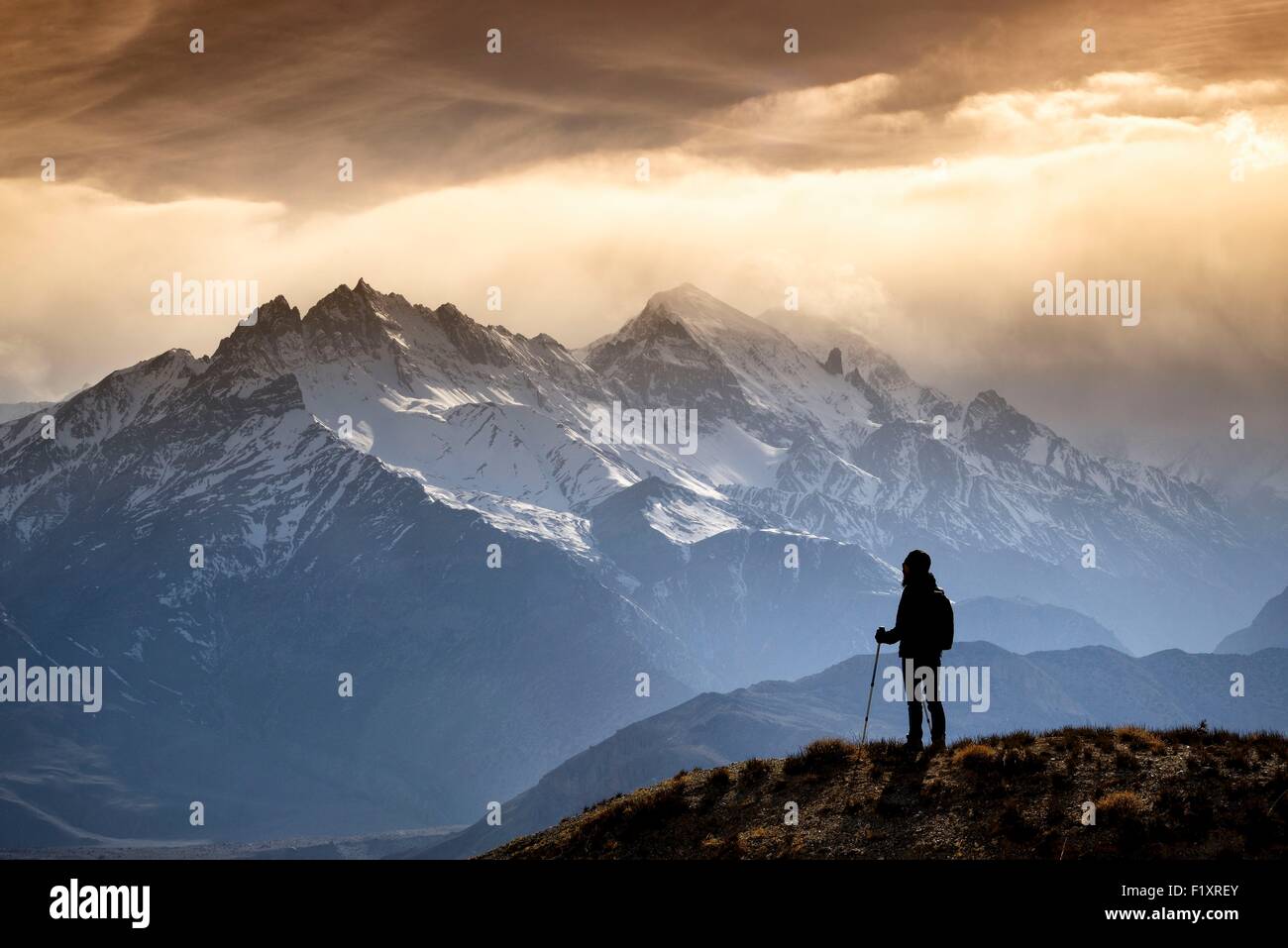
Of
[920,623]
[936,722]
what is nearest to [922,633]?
[920,623]

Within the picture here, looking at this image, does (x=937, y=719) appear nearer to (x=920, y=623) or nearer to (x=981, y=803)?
(x=920, y=623)

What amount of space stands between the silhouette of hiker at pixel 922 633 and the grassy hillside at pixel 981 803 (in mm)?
1176

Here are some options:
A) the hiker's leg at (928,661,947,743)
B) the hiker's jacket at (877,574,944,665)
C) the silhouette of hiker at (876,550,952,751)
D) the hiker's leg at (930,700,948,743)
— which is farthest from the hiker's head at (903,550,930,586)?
the hiker's leg at (930,700,948,743)

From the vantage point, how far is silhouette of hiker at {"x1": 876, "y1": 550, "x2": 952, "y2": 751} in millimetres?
33312

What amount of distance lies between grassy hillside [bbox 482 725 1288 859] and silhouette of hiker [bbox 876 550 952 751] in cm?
118

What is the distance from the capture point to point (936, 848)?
27.5 metres

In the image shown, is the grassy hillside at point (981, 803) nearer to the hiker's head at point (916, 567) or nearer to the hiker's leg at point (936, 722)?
the hiker's leg at point (936, 722)

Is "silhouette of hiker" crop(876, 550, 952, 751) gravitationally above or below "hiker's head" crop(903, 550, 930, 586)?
below

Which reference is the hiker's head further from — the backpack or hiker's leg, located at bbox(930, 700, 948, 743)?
hiker's leg, located at bbox(930, 700, 948, 743)

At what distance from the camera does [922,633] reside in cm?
3338
